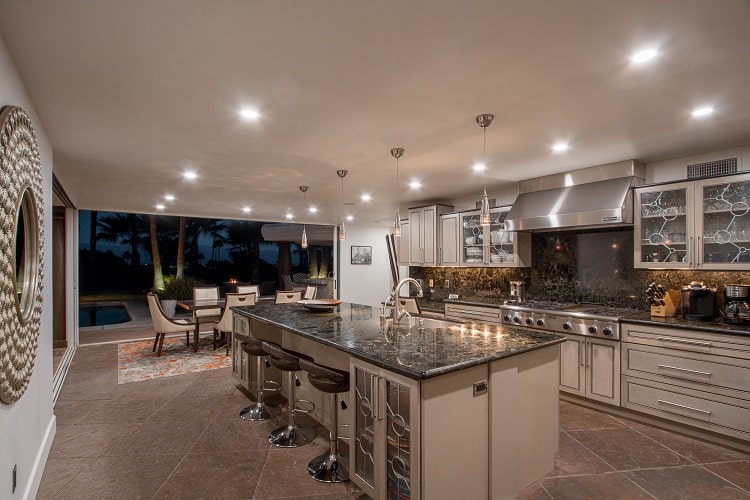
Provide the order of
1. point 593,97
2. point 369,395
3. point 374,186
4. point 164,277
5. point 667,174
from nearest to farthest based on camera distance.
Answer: point 369,395 < point 593,97 < point 667,174 < point 374,186 < point 164,277

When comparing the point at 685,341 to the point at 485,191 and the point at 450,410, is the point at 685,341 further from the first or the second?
the point at 450,410

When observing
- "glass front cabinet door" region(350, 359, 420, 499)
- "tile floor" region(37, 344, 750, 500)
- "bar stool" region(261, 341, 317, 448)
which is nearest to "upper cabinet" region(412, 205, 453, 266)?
"tile floor" region(37, 344, 750, 500)

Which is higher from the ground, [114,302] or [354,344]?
[354,344]

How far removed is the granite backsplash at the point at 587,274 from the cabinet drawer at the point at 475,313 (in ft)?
1.93

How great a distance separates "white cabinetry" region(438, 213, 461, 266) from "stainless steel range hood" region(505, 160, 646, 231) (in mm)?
1014

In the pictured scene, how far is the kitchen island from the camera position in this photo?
1816 mm

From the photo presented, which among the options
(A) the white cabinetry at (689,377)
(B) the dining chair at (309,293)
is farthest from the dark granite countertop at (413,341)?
(B) the dining chair at (309,293)

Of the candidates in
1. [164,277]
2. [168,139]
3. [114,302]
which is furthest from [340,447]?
[114,302]

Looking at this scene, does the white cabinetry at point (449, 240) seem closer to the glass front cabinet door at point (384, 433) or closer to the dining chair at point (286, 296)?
the dining chair at point (286, 296)

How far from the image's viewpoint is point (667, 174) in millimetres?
3633

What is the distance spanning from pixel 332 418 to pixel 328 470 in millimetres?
328

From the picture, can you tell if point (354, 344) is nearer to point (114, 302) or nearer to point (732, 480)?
point (732, 480)

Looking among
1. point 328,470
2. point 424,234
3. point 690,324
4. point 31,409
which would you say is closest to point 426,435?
point 328,470

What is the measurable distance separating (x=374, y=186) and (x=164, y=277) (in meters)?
6.88
